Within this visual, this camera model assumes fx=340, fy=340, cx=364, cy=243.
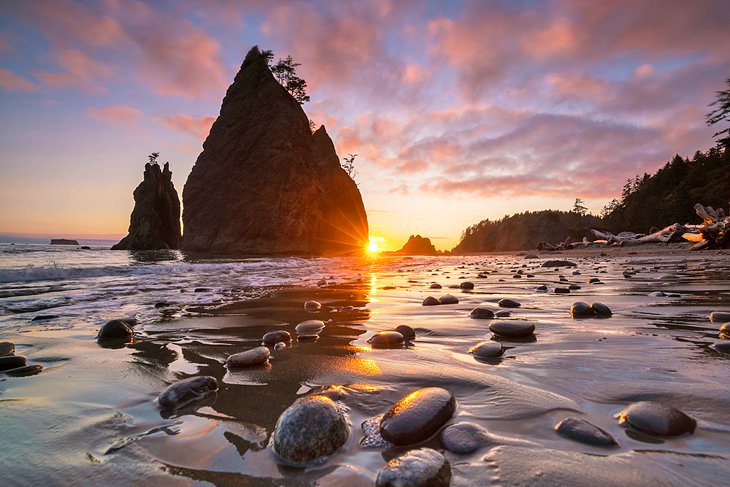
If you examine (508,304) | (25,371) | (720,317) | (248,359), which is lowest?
(25,371)

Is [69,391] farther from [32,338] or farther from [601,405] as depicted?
[601,405]

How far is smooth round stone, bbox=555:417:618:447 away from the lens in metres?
1.04

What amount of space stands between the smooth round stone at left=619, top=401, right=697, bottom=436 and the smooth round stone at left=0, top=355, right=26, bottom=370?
316 cm

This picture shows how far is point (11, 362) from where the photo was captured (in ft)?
6.81

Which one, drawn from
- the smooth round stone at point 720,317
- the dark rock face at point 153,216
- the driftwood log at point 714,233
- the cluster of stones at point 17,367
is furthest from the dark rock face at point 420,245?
the cluster of stones at point 17,367

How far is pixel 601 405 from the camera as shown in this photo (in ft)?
4.33

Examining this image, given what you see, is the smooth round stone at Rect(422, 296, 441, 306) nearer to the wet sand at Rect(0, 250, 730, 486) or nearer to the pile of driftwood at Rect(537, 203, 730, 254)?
the wet sand at Rect(0, 250, 730, 486)

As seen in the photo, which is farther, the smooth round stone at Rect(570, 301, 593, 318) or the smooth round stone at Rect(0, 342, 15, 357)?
the smooth round stone at Rect(570, 301, 593, 318)

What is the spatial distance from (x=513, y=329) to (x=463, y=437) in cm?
155

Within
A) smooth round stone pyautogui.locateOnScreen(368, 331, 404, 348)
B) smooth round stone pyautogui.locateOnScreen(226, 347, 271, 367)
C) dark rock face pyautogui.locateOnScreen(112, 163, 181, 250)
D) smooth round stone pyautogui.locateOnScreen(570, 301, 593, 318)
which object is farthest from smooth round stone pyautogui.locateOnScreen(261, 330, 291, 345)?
dark rock face pyautogui.locateOnScreen(112, 163, 181, 250)

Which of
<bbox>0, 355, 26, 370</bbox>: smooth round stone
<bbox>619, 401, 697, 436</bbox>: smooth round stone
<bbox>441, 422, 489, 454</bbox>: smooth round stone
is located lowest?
<bbox>0, 355, 26, 370</bbox>: smooth round stone

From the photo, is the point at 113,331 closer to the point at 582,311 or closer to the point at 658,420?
the point at 658,420

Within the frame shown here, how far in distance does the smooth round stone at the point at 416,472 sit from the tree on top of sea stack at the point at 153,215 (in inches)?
2628

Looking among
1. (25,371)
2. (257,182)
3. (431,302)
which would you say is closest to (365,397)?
(25,371)
